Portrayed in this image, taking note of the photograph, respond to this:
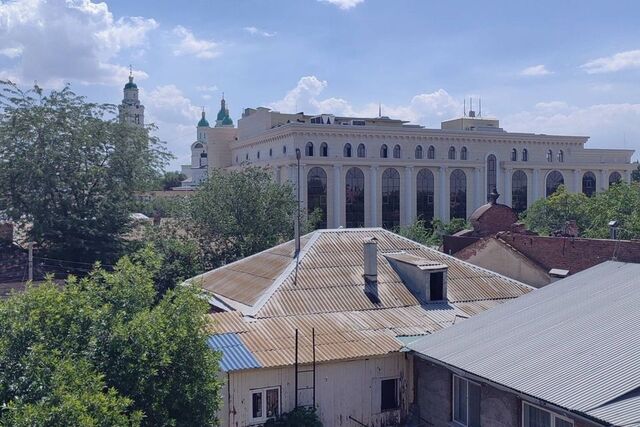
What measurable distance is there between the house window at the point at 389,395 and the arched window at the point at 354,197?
54.2 meters

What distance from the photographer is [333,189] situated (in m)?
70.0

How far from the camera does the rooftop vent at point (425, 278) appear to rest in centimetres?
2042

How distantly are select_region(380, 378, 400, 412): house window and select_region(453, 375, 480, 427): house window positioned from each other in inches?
86.8

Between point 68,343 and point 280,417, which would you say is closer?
point 68,343

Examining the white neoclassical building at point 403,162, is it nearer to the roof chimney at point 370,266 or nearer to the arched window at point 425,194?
the arched window at point 425,194

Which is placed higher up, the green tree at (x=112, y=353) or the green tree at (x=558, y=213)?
the green tree at (x=558, y=213)

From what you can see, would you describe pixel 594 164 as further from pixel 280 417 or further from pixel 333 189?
pixel 280 417

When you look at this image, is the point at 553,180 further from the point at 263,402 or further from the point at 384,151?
the point at 263,402

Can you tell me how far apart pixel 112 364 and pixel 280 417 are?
6.47m

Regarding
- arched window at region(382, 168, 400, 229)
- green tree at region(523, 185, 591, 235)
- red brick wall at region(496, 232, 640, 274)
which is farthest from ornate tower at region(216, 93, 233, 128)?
red brick wall at region(496, 232, 640, 274)

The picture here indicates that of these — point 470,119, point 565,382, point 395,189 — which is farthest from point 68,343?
point 470,119

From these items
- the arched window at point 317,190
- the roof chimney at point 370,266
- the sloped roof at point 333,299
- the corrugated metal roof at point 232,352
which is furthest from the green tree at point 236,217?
the arched window at point 317,190

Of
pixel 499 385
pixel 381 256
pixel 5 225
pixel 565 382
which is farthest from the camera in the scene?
pixel 5 225

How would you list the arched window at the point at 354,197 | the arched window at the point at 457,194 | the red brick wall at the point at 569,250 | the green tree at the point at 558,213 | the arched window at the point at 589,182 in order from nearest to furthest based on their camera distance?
the red brick wall at the point at 569,250
the green tree at the point at 558,213
the arched window at the point at 354,197
the arched window at the point at 457,194
the arched window at the point at 589,182
